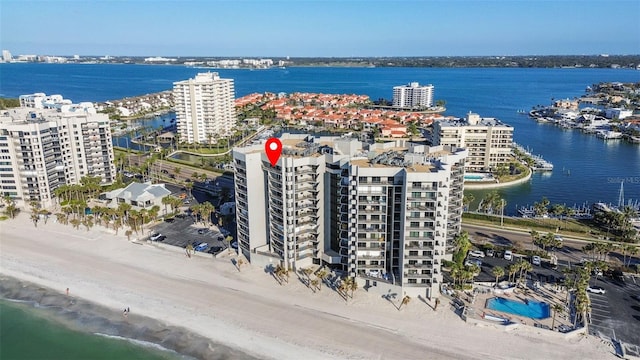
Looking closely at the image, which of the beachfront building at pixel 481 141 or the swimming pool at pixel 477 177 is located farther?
the beachfront building at pixel 481 141

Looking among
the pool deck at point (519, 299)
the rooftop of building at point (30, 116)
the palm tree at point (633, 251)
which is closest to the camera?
the pool deck at point (519, 299)

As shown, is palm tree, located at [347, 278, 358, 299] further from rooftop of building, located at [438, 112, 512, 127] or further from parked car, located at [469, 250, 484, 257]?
rooftop of building, located at [438, 112, 512, 127]

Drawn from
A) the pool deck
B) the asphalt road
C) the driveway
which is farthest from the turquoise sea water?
the asphalt road

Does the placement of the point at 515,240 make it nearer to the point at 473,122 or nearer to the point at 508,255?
the point at 508,255

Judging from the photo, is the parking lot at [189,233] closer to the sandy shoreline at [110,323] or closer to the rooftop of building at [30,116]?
the sandy shoreline at [110,323]

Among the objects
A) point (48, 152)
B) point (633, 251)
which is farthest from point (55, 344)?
point (633, 251)

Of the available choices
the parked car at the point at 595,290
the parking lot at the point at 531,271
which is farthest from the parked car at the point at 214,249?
the parked car at the point at 595,290

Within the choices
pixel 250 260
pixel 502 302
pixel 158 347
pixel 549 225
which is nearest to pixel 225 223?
pixel 250 260
